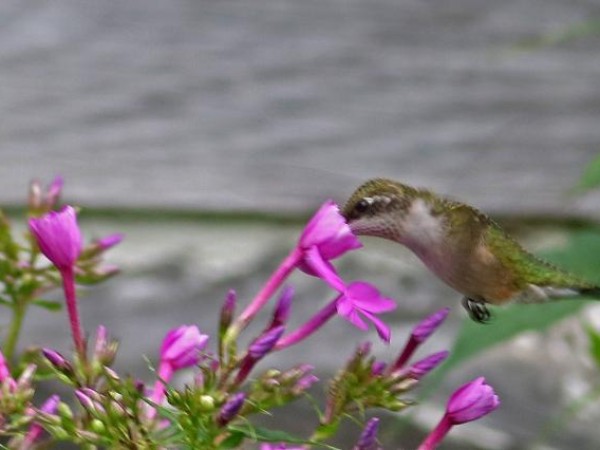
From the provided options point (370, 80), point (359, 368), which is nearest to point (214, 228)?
point (370, 80)

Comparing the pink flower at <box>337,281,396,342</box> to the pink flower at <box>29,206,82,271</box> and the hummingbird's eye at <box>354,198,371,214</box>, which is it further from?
the pink flower at <box>29,206,82,271</box>

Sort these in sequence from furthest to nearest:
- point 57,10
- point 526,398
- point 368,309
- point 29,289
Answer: point 526,398 < point 57,10 < point 29,289 < point 368,309

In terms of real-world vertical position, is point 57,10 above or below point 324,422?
above

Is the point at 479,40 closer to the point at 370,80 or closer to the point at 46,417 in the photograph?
the point at 370,80

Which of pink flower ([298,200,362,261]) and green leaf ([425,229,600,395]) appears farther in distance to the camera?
green leaf ([425,229,600,395])

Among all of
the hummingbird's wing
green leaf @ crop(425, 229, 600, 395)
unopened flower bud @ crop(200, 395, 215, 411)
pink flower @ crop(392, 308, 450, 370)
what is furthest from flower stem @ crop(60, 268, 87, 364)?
green leaf @ crop(425, 229, 600, 395)

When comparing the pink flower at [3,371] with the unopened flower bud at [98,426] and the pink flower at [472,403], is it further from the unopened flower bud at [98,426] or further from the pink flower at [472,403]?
the pink flower at [472,403]
